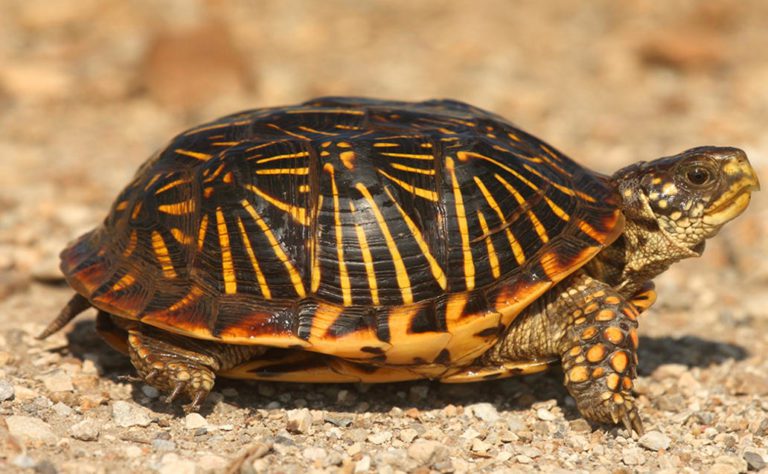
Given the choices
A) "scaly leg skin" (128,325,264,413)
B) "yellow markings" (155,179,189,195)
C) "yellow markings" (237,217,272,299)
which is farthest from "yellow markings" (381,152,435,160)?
"scaly leg skin" (128,325,264,413)

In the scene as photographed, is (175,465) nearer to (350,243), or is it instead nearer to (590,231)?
(350,243)

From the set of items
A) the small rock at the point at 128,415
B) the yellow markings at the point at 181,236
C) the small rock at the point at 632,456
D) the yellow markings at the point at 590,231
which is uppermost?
the yellow markings at the point at 590,231

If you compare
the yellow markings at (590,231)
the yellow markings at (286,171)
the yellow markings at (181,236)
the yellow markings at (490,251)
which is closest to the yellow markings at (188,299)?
the yellow markings at (181,236)

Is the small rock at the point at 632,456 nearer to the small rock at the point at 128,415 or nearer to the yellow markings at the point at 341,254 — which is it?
the yellow markings at the point at 341,254

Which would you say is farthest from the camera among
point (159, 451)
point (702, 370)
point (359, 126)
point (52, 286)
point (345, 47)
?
point (345, 47)

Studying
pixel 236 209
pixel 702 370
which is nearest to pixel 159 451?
pixel 236 209

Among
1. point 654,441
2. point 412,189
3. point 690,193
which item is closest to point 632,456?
point 654,441

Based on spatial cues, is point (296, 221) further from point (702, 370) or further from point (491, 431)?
point (702, 370)
